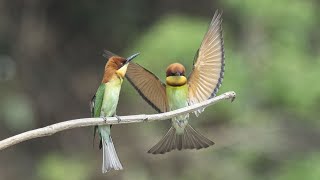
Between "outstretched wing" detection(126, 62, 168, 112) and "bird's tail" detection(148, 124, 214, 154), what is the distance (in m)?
0.05

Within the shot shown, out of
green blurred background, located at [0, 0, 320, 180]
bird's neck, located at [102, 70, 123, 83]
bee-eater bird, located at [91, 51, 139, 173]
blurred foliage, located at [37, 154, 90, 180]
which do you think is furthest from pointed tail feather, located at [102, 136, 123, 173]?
blurred foliage, located at [37, 154, 90, 180]

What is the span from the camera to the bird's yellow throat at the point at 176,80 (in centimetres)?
104

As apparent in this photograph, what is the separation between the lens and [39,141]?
13.4 ft

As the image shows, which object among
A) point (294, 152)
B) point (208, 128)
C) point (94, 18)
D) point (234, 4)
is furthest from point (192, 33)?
point (94, 18)

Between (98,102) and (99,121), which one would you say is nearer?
(99,121)

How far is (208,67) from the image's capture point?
105cm

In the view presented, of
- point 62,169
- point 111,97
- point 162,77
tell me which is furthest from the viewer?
point 62,169

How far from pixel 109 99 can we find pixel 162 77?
1700 mm

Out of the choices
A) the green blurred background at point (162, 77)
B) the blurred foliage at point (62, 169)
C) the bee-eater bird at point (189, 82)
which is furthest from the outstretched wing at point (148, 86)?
the blurred foliage at point (62, 169)

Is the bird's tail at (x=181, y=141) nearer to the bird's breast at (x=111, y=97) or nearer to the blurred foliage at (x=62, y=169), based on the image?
the bird's breast at (x=111, y=97)

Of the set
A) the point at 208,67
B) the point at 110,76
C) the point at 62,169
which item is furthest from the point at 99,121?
the point at 62,169

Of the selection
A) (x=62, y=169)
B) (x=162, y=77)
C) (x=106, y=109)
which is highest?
(x=106, y=109)

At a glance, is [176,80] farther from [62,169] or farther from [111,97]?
[62,169]

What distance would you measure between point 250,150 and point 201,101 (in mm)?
2270
